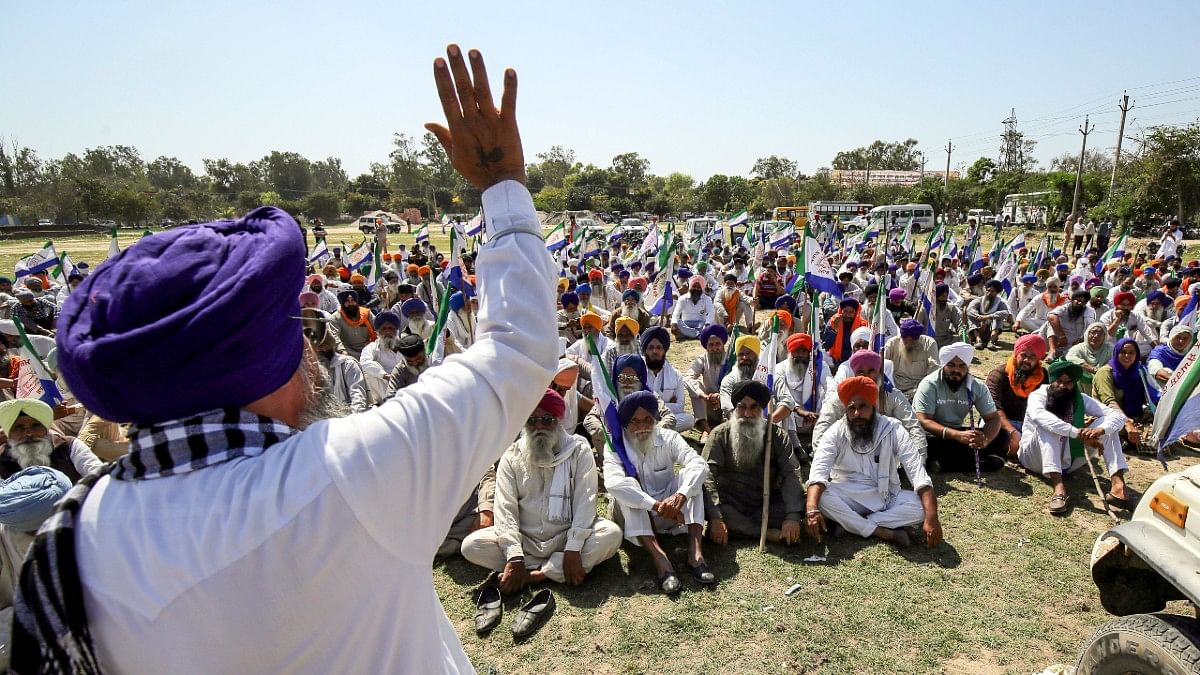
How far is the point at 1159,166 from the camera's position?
28516 millimetres

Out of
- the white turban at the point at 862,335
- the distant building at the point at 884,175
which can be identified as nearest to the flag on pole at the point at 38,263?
the white turban at the point at 862,335

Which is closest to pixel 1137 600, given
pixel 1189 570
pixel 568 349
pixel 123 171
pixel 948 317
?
pixel 1189 570

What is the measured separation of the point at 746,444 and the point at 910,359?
120 inches

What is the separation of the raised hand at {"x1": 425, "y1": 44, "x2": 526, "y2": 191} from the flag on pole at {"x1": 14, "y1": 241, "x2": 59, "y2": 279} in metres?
14.2

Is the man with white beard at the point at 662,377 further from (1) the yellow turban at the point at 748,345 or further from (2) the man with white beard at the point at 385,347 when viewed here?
(2) the man with white beard at the point at 385,347

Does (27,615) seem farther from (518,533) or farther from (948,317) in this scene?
(948,317)

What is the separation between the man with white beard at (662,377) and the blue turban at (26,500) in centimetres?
443

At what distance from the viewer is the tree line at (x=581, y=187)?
99.8 ft

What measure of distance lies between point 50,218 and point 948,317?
66632 millimetres

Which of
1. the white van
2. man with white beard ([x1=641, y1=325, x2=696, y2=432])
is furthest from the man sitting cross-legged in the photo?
the white van

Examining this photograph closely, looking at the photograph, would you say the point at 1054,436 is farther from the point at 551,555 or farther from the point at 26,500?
the point at 26,500

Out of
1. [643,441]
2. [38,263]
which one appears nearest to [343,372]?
[643,441]

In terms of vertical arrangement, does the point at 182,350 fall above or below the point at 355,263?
above

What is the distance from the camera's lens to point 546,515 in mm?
4406
